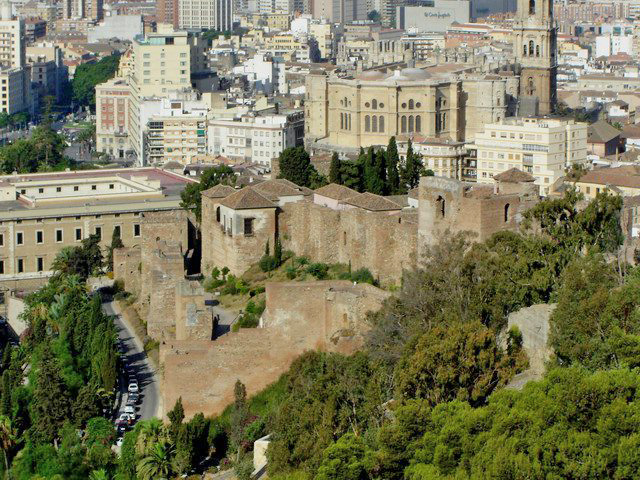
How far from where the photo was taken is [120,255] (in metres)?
48.6

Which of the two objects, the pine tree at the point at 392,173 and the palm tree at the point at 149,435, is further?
the pine tree at the point at 392,173

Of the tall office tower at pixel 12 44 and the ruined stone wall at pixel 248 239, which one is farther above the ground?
the tall office tower at pixel 12 44

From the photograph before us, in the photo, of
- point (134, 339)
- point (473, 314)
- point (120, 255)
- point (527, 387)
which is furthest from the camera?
point (120, 255)

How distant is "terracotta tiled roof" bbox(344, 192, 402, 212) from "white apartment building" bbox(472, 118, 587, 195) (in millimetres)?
Result: 17185

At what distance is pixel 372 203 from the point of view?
42.2 metres

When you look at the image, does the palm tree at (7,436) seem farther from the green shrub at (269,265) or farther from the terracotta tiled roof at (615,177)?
the terracotta tiled roof at (615,177)

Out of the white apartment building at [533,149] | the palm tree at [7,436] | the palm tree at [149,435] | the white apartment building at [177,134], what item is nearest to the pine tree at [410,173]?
the white apartment building at [533,149]

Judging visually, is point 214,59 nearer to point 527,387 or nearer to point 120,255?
point 120,255

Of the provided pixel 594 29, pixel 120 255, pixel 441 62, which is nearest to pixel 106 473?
pixel 120 255

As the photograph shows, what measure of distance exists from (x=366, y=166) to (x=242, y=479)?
69.3ft

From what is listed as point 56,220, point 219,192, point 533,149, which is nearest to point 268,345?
point 219,192

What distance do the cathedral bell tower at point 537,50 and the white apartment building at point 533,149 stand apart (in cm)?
2209

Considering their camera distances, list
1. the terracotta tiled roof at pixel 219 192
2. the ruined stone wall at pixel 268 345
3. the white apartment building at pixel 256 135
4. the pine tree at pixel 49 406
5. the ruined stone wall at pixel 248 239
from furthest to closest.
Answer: the white apartment building at pixel 256 135 < the terracotta tiled roof at pixel 219 192 < the ruined stone wall at pixel 248 239 < the pine tree at pixel 49 406 < the ruined stone wall at pixel 268 345

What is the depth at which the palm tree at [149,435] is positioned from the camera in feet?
114
